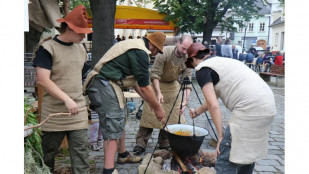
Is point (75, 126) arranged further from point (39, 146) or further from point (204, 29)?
point (204, 29)

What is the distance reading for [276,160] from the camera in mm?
4406

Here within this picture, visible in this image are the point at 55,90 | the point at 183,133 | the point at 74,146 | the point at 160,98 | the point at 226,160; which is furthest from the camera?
the point at 160,98

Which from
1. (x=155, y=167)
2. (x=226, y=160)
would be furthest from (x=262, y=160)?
(x=226, y=160)

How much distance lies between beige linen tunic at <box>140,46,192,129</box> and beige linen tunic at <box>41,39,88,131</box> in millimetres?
1557

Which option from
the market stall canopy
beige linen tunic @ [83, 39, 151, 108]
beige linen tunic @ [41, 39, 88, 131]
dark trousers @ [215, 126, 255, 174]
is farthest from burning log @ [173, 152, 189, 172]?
the market stall canopy

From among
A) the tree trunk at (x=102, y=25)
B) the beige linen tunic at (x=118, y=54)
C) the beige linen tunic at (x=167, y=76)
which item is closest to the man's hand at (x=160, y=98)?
the beige linen tunic at (x=167, y=76)

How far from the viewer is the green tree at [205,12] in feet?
41.7

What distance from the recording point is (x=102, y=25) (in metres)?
5.90

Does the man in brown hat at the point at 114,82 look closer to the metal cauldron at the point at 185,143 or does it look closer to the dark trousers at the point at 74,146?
the dark trousers at the point at 74,146

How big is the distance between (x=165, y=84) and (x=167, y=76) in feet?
0.54

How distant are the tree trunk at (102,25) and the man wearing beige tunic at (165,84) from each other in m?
1.89

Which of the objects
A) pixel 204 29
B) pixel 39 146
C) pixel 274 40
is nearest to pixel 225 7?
pixel 204 29

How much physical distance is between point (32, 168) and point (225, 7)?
12103mm

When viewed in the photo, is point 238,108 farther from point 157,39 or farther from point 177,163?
point 177,163
